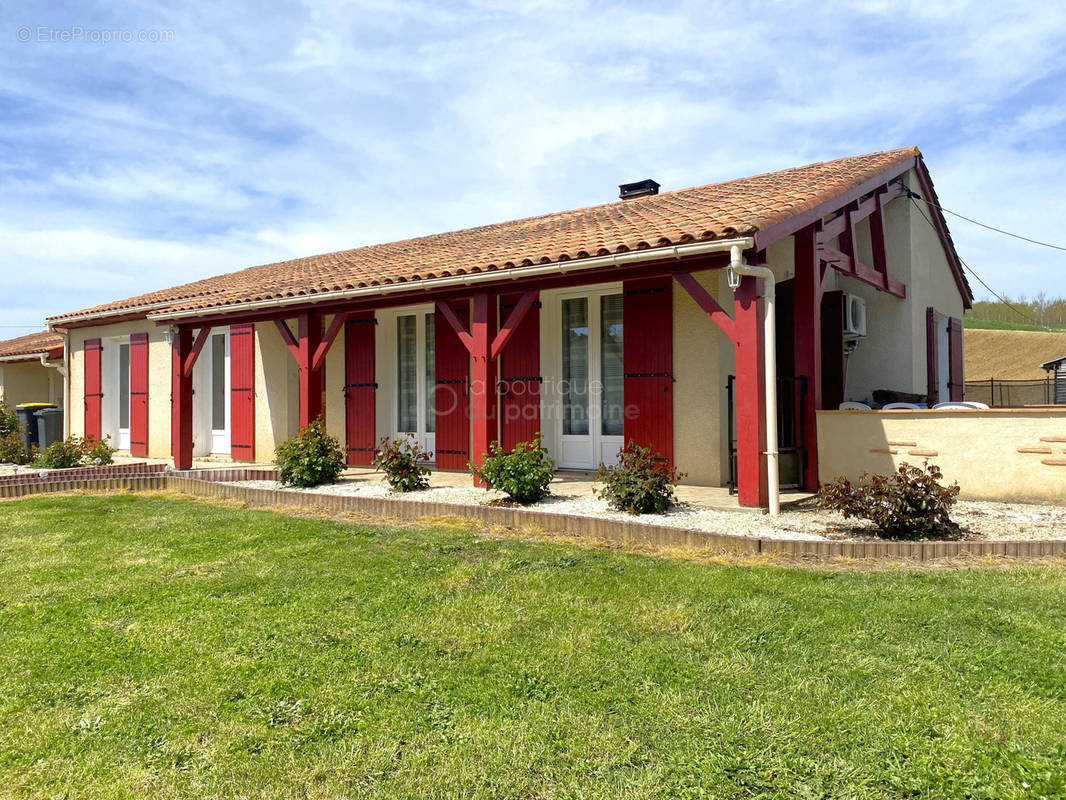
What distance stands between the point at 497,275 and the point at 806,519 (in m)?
3.94

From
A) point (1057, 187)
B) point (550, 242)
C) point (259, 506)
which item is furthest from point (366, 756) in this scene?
point (1057, 187)

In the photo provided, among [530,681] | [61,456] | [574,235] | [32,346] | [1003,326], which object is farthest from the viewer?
[1003,326]

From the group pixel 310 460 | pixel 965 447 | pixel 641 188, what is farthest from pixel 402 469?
pixel 641 188

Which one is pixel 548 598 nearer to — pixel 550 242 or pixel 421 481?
pixel 421 481

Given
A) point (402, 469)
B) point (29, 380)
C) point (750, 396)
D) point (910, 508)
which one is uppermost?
point (29, 380)

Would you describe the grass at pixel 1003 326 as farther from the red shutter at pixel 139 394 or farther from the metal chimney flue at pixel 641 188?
the red shutter at pixel 139 394

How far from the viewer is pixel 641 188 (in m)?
12.1

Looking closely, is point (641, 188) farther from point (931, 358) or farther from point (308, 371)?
point (308, 371)

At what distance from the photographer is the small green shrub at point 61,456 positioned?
9789 mm

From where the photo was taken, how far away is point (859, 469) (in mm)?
6988

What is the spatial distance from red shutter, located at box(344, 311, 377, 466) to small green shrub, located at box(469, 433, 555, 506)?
408cm

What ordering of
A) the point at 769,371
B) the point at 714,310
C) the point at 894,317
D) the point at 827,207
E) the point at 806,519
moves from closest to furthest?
the point at 806,519 → the point at 769,371 → the point at 714,310 → the point at 827,207 → the point at 894,317

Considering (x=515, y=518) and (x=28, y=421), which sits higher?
(x=28, y=421)

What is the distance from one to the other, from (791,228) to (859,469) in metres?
2.65
